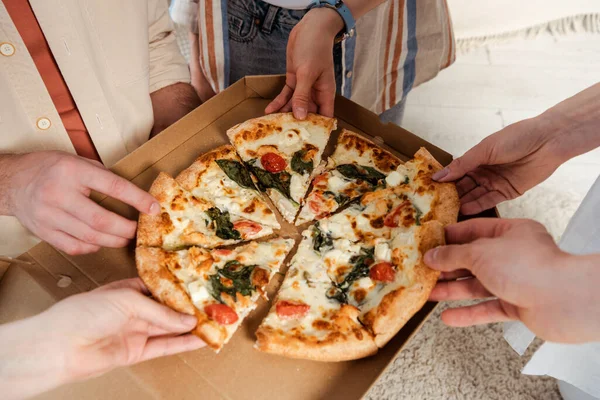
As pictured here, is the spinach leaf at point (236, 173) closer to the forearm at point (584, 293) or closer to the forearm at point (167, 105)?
the forearm at point (167, 105)

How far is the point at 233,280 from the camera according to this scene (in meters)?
2.50

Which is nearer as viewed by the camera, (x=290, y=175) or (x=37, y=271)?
(x=37, y=271)

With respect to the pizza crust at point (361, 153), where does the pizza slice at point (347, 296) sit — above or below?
below

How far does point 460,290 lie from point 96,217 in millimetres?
1571

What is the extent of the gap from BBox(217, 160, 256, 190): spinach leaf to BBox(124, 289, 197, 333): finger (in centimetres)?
93

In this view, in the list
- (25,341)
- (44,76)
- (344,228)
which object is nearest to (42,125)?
(44,76)

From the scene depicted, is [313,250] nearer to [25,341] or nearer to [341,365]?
[341,365]

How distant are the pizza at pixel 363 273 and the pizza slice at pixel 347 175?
8cm

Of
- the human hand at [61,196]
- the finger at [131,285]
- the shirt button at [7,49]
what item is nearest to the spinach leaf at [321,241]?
the finger at [131,285]

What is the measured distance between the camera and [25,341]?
5.67 ft

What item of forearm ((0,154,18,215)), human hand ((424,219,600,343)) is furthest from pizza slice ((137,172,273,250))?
human hand ((424,219,600,343))

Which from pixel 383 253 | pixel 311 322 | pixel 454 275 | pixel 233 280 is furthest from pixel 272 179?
pixel 454 275

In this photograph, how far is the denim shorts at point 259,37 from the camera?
321cm

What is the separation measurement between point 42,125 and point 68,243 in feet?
1.89
